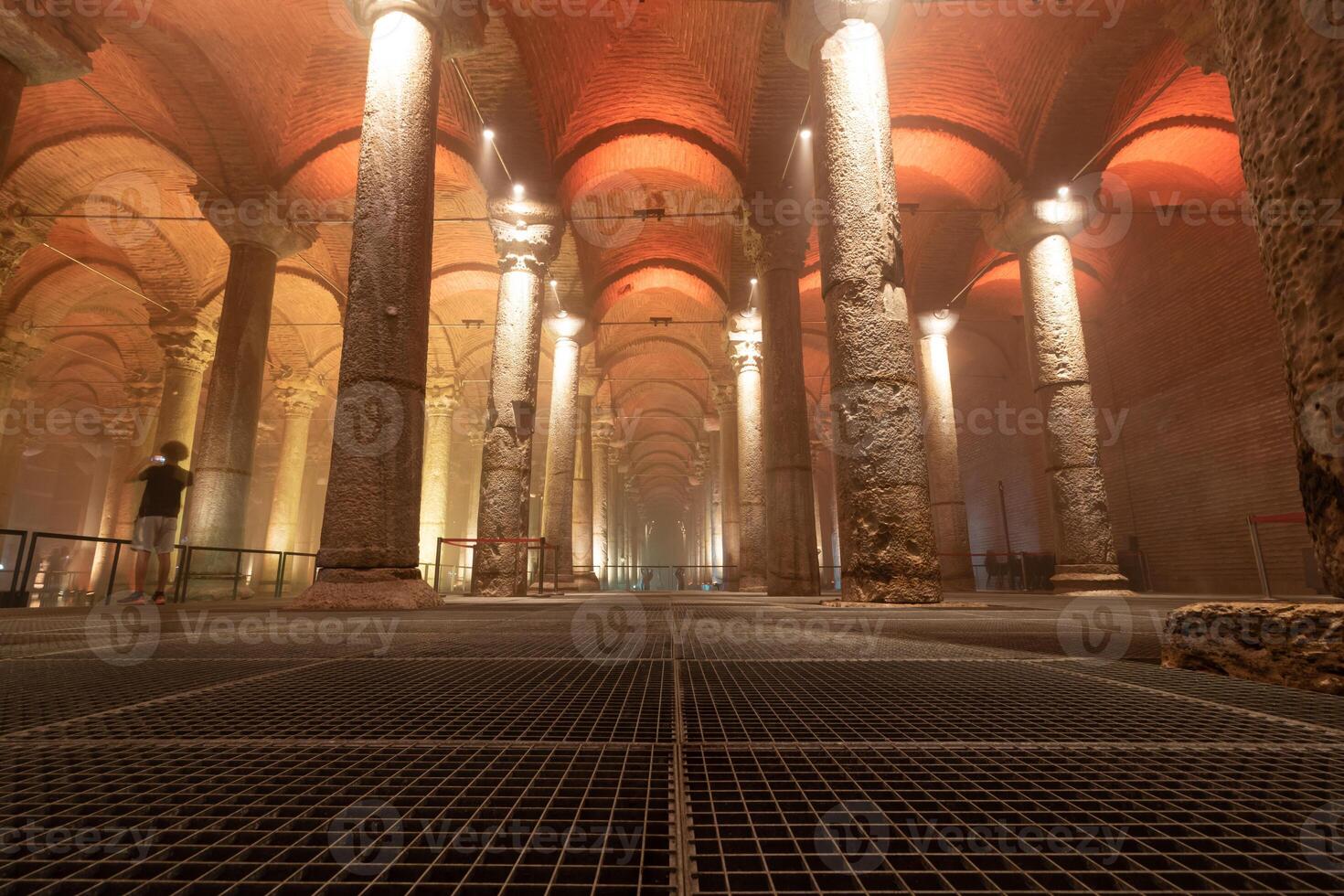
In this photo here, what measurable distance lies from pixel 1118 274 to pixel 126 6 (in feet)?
60.3

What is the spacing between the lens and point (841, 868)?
68 cm

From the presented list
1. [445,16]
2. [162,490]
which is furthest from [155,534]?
[445,16]

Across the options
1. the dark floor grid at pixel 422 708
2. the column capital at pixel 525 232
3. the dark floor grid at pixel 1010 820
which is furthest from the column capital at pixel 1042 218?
the dark floor grid at pixel 1010 820

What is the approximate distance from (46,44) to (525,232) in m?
5.49

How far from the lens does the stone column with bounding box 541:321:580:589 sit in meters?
13.9

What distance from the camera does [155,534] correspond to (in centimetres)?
735

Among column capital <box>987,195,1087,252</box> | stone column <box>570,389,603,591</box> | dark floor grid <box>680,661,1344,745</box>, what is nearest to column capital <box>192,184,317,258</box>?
stone column <box>570,389,603,591</box>

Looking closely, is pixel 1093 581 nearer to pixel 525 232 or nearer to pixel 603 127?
pixel 525 232

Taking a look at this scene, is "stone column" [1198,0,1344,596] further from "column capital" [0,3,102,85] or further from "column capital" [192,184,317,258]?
"column capital" [192,184,317,258]

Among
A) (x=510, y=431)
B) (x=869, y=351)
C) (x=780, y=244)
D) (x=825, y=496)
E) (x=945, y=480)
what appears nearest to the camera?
(x=869, y=351)

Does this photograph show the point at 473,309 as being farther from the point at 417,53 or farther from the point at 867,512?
the point at 867,512

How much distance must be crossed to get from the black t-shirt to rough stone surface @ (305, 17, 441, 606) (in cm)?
363

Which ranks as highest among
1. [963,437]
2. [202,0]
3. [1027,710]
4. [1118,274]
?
[202,0]

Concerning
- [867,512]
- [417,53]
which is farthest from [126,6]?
[867,512]
